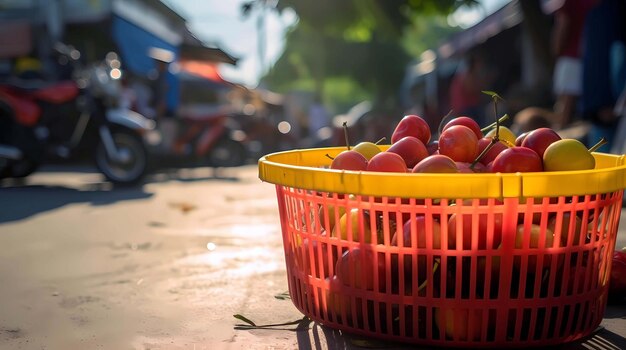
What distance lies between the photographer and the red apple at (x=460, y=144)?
219 cm

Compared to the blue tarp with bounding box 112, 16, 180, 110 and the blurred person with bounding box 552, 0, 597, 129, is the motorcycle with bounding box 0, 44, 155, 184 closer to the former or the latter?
the blurred person with bounding box 552, 0, 597, 129

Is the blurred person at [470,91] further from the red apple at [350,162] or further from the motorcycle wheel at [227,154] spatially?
the red apple at [350,162]

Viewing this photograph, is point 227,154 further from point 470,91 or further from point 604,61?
point 604,61

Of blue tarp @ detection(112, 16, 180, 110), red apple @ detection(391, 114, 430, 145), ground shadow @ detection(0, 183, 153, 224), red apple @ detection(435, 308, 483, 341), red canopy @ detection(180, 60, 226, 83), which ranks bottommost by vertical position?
ground shadow @ detection(0, 183, 153, 224)

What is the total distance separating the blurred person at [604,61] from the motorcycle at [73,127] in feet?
16.5

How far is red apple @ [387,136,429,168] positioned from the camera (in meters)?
2.26

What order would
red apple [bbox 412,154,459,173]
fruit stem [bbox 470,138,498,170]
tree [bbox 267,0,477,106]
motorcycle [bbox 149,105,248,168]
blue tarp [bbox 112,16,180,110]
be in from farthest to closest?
tree [bbox 267,0,477,106] < blue tarp [bbox 112,16,180,110] < motorcycle [bbox 149,105,248,168] < fruit stem [bbox 470,138,498,170] < red apple [bbox 412,154,459,173]

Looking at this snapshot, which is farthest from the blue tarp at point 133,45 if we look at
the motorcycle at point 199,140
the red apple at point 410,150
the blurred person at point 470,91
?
the red apple at point 410,150

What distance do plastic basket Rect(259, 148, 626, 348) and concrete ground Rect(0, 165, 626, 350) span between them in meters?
0.17

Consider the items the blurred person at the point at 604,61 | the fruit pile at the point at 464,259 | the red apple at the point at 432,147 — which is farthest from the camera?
the blurred person at the point at 604,61

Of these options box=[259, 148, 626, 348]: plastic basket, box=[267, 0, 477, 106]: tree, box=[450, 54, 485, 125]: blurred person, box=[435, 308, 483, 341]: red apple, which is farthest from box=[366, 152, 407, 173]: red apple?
box=[267, 0, 477, 106]: tree

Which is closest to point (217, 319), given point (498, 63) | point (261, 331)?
point (261, 331)

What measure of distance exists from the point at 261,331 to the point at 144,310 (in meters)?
0.56

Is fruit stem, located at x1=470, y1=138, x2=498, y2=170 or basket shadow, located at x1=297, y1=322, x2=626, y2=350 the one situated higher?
fruit stem, located at x1=470, y1=138, x2=498, y2=170
